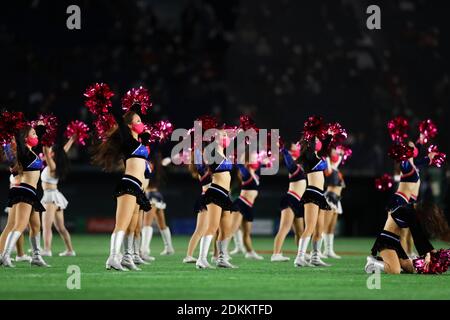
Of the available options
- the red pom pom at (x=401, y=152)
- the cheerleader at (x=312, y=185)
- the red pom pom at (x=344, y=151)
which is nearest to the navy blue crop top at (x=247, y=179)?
the red pom pom at (x=344, y=151)

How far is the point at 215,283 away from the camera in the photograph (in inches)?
419

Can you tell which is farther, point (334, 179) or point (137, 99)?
point (334, 179)

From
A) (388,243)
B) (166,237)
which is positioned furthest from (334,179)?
(388,243)

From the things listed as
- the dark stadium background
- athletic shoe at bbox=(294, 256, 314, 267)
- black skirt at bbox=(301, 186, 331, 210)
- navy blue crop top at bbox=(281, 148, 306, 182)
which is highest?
the dark stadium background

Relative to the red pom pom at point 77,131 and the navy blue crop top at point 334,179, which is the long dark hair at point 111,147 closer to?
the red pom pom at point 77,131

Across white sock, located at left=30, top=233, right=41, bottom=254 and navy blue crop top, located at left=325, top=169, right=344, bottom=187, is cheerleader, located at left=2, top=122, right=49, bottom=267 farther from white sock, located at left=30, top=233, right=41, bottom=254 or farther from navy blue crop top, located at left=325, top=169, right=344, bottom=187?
navy blue crop top, located at left=325, top=169, right=344, bottom=187

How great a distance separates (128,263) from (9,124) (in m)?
2.48

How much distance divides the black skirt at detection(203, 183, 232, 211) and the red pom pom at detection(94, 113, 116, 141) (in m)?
1.64

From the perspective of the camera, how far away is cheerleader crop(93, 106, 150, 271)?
11867 mm

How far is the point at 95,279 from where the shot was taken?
11070 mm

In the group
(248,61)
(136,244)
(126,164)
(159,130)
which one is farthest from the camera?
(248,61)

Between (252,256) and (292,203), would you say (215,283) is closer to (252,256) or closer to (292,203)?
(292,203)

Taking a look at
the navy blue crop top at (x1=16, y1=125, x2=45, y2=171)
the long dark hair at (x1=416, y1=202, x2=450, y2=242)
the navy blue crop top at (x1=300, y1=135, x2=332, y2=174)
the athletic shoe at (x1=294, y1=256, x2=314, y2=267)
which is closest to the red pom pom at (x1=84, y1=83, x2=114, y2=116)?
the navy blue crop top at (x1=16, y1=125, x2=45, y2=171)
